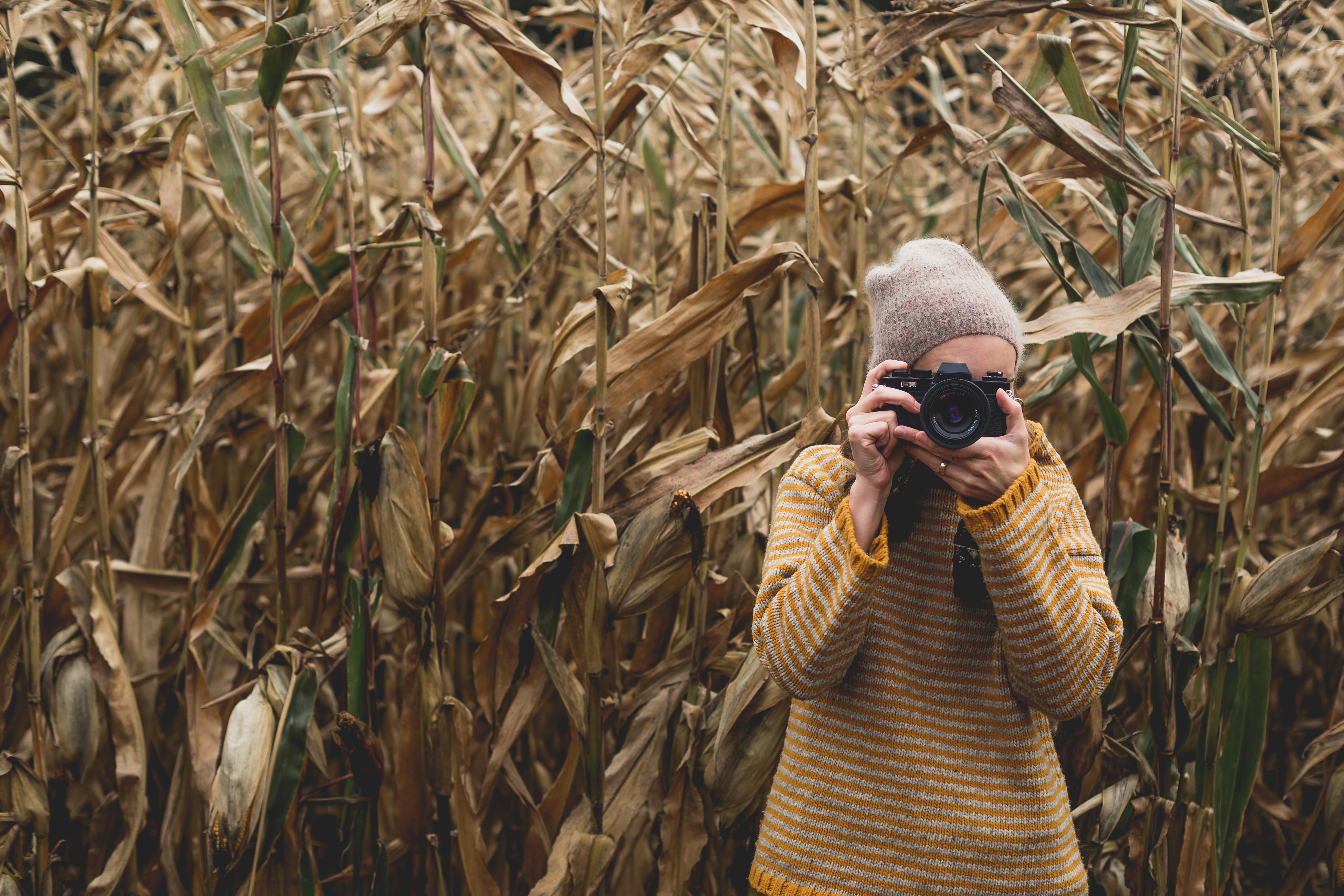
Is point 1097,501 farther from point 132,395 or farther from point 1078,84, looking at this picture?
point 132,395

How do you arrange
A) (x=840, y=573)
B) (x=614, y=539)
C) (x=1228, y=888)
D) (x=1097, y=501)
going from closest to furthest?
1. (x=840, y=573)
2. (x=614, y=539)
3. (x=1228, y=888)
4. (x=1097, y=501)

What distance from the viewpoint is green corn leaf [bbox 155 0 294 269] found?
4.10 feet

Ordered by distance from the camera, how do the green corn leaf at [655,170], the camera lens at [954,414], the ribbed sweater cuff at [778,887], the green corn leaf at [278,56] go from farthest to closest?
1. the green corn leaf at [655,170]
2. the green corn leaf at [278,56]
3. the ribbed sweater cuff at [778,887]
4. the camera lens at [954,414]

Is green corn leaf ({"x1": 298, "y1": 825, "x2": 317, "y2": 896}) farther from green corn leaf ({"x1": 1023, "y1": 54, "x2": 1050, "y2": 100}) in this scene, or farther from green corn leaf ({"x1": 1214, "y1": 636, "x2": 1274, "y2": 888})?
green corn leaf ({"x1": 1023, "y1": 54, "x2": 1050, "y2": 100})

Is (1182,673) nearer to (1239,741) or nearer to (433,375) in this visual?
(1239,741)

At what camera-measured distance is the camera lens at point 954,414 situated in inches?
36.0

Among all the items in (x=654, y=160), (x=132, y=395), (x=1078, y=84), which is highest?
(x=1078, y=84)

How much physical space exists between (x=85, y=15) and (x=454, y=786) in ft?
5.14

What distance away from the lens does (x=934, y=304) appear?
39.6 inches

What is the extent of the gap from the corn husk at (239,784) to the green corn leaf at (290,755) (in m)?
0.02

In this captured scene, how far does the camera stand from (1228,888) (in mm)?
1723

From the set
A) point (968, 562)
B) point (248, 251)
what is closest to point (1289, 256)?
point (968, 562)

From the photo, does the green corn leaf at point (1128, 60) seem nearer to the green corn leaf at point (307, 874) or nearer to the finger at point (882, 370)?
the finger at point (882, 370)

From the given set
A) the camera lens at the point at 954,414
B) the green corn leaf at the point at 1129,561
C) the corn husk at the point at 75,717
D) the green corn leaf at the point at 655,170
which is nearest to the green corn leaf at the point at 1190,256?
the green corn leaf at the point at 1129,561
